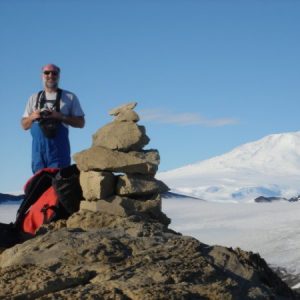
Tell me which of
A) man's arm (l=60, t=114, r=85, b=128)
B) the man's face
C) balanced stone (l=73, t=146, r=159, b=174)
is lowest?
balanced stone (l=73, t=146, r=159, b=174)

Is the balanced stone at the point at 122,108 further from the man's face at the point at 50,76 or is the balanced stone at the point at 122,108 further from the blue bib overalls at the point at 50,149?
the man's face at the point at 50,76

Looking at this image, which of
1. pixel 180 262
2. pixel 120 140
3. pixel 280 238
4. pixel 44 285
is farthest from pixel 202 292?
pixel 280 238

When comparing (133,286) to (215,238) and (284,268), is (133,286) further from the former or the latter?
(215,238)

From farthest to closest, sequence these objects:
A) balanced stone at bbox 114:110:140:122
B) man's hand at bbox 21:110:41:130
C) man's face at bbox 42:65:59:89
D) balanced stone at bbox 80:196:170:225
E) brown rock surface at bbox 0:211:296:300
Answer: balanced stone at bbox 114:110:140:122 < man's face at bbox 42:65:59:89 < man's hand at bbox 21:110:41:130 < balanced stone at bbox 80:196:170:225 < brown rock surface at bbox 0:211:296:300

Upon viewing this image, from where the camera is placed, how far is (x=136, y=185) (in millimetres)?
8992

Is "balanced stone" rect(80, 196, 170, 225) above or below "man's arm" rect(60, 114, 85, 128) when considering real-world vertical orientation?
below

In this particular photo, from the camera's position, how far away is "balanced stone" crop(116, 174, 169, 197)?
352 inches

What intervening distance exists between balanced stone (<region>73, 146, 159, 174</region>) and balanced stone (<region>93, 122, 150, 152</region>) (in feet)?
0.42

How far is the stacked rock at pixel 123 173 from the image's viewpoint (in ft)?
28.9

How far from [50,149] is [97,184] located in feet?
2.59

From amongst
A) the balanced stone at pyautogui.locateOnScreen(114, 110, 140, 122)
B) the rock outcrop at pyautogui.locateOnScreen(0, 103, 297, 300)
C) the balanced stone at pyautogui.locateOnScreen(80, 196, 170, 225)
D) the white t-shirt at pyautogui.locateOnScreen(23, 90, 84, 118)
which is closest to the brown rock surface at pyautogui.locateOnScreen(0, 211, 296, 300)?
the rock outcrop at pyautogui.locateOnScreen(0, 103, 297, 300)

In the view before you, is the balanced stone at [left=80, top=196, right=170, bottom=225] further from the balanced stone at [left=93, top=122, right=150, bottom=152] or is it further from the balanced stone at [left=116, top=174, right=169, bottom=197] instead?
the balanced stone at [left=93, top=122, right=150, bottom=152]

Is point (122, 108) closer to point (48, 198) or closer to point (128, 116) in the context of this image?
point (128, 116)

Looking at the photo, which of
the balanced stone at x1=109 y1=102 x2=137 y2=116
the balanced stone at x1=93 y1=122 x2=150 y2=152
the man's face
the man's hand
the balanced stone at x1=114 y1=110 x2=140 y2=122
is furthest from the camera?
the balanced stone at x1=109 y1=102 x2=137 y2=116
